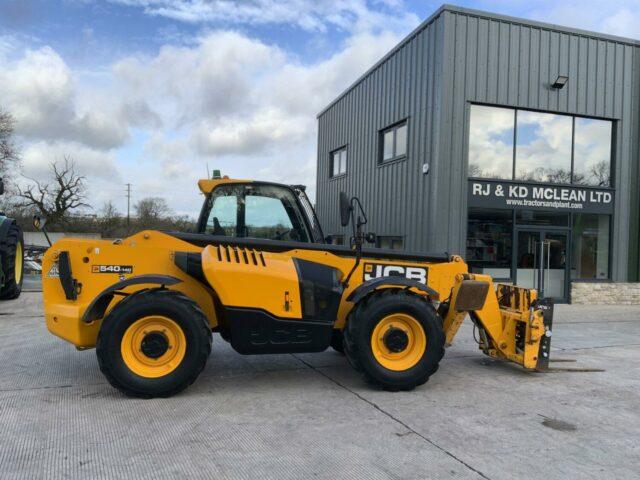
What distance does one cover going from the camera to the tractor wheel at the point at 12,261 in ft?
32.4

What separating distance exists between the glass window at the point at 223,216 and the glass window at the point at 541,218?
932 cm

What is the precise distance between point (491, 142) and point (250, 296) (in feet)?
31.6

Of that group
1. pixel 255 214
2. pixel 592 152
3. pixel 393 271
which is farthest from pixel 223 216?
pixel 592 152

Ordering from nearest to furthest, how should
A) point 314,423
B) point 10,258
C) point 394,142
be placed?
1. point 314,423
2. point 10,258
3. point 394,142

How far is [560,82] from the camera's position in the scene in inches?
504

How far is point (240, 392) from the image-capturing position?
510cm

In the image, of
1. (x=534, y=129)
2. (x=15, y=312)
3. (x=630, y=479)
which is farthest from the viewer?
(x=534, y=129)

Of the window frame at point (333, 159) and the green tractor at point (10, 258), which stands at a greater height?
the window frame at point (333, 159)

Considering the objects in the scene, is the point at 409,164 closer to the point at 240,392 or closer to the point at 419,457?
the point at 240,392

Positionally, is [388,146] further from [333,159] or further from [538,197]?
[333,159]

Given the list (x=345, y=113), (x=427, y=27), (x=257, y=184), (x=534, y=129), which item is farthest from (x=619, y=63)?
(x=257, y=184)

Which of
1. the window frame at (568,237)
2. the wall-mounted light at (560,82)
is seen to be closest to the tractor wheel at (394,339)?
the window frame at (568,237)

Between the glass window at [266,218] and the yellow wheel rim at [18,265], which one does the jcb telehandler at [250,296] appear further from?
the yellow wheel rim at [18,265]

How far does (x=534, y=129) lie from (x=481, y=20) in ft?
9.69
